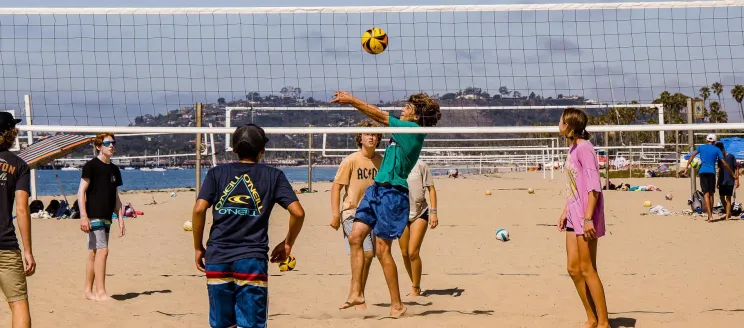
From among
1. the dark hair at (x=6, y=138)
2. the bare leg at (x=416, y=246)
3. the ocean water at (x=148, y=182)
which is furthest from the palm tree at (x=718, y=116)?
the ocean water at (x=148, y=182)

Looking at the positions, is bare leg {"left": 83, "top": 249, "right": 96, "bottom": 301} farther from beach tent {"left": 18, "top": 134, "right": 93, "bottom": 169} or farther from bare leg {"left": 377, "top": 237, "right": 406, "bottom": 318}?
beach tent {"left": 18, "top": 134, "right": 93, "bottom": 169}

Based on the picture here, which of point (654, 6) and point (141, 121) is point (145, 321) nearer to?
point (141, 121)

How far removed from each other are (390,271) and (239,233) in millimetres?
2120

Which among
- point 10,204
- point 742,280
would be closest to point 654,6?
point 742,280

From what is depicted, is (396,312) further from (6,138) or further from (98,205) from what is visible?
(6,138)

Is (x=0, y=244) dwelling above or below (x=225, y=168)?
below

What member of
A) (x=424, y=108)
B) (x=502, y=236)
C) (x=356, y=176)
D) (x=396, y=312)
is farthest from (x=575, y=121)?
(x=502, y=236)

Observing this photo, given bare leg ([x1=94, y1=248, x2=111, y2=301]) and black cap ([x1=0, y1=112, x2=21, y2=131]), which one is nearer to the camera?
black cap ([x1=0, y1=112, x2=21, y2=131])

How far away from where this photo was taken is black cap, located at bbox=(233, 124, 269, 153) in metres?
4.25

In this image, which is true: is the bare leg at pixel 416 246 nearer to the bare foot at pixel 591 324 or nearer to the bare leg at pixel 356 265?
the bare leg at pixel 356 265

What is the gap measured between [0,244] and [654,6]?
5607mm

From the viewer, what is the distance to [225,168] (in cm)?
426

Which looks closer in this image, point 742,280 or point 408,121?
point 408,121

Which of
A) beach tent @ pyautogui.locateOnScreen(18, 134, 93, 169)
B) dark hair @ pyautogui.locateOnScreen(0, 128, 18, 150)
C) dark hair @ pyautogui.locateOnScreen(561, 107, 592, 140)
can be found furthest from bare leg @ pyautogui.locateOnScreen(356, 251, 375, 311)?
beach tent @ pyautogui.locateOnScreen(18, 134, 93, 169)
